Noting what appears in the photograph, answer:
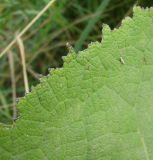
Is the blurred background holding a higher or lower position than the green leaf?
higher

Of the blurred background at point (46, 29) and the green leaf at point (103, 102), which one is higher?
the blurred background at point (46, 29)

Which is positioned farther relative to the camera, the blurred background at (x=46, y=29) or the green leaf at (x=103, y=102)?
the blurred background at (x=46, y=29)

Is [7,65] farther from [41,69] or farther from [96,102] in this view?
[96,102]

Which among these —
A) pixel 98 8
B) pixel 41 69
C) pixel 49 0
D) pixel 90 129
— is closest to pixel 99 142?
pixel 90 129

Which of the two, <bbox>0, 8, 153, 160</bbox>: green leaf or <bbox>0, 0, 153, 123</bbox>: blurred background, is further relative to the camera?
<bbox>0, 0, 153, 123</bbox>: blurred background

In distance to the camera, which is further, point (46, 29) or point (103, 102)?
point (46, 29)
